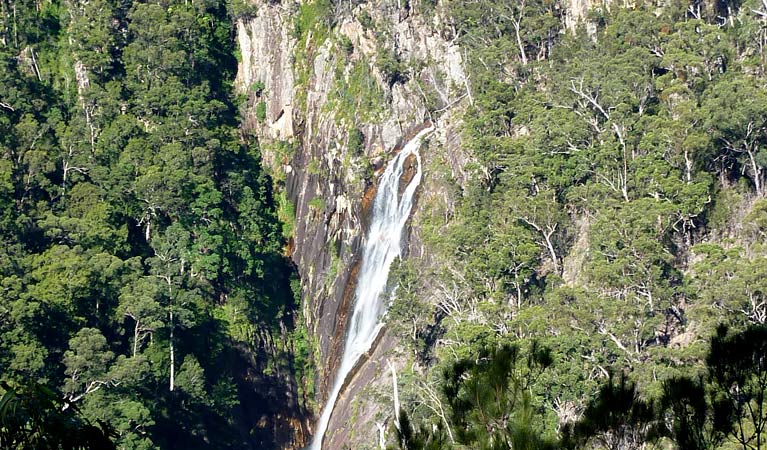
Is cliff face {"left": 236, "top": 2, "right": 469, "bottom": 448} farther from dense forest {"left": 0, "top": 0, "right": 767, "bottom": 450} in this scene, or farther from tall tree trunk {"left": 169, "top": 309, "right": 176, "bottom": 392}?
tall tree trunk {"left": 169, "top": 309, "right": 176, "bottom": 392}

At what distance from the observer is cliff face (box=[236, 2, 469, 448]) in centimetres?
4216

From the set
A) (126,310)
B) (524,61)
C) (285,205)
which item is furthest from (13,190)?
(524,61)

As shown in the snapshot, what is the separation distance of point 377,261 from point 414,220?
2.82m

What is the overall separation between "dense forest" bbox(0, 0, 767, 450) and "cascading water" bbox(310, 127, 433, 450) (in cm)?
162

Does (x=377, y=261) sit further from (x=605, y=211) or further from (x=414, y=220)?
(x=605, y=211)

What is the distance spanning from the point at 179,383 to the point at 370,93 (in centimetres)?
1620

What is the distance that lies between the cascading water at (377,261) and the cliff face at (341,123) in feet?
2.42

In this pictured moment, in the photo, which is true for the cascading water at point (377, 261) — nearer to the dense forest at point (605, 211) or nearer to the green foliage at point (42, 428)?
the dense forest at point (605, 211)

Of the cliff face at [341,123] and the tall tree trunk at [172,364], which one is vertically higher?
the cliff face at [341,123]

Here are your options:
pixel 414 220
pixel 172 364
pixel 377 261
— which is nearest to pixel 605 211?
pixel 414 220

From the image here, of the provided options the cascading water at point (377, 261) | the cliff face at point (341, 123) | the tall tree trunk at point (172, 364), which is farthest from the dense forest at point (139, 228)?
the cascading water at point (377, 261)

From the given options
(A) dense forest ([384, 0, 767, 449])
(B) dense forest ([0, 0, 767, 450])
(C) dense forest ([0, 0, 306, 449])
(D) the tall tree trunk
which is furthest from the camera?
(D) the tall tree trunk

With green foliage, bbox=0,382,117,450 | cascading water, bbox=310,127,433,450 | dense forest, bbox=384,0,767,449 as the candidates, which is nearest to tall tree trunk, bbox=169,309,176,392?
cascading water, bbox=310,127,433,450

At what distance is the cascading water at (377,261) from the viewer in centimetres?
4022
